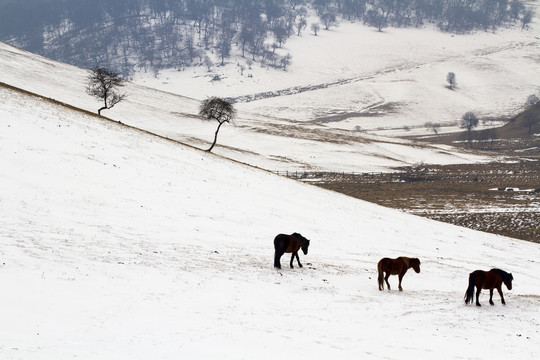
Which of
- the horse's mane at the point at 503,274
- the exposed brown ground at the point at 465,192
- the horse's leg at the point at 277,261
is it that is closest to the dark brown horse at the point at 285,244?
the horse's leg at the point at 277,261

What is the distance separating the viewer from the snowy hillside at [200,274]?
425 inches

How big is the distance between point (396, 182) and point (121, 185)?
207ft

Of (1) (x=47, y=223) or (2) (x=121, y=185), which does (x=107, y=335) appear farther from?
(2) (x=121, y=185)

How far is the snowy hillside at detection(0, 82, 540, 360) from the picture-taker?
10805 millimetres

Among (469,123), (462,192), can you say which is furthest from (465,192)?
(469,123)

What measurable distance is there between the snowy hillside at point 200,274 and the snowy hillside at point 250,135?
188 feet

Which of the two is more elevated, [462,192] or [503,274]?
[503,274]

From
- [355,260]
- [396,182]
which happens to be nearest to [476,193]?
[396,182]

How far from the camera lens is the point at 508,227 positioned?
155ft

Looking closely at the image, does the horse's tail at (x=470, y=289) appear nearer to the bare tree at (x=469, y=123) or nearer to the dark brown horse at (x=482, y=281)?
the dark brown horse at (x=482, y=281)

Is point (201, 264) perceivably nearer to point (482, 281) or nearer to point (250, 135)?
point (482, 281)

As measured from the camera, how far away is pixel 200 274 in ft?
54.7

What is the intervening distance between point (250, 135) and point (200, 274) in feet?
334

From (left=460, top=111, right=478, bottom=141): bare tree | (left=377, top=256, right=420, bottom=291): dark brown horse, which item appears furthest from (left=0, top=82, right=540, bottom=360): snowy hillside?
(left=460, top=111, right=478, bottom=141): bare tree
